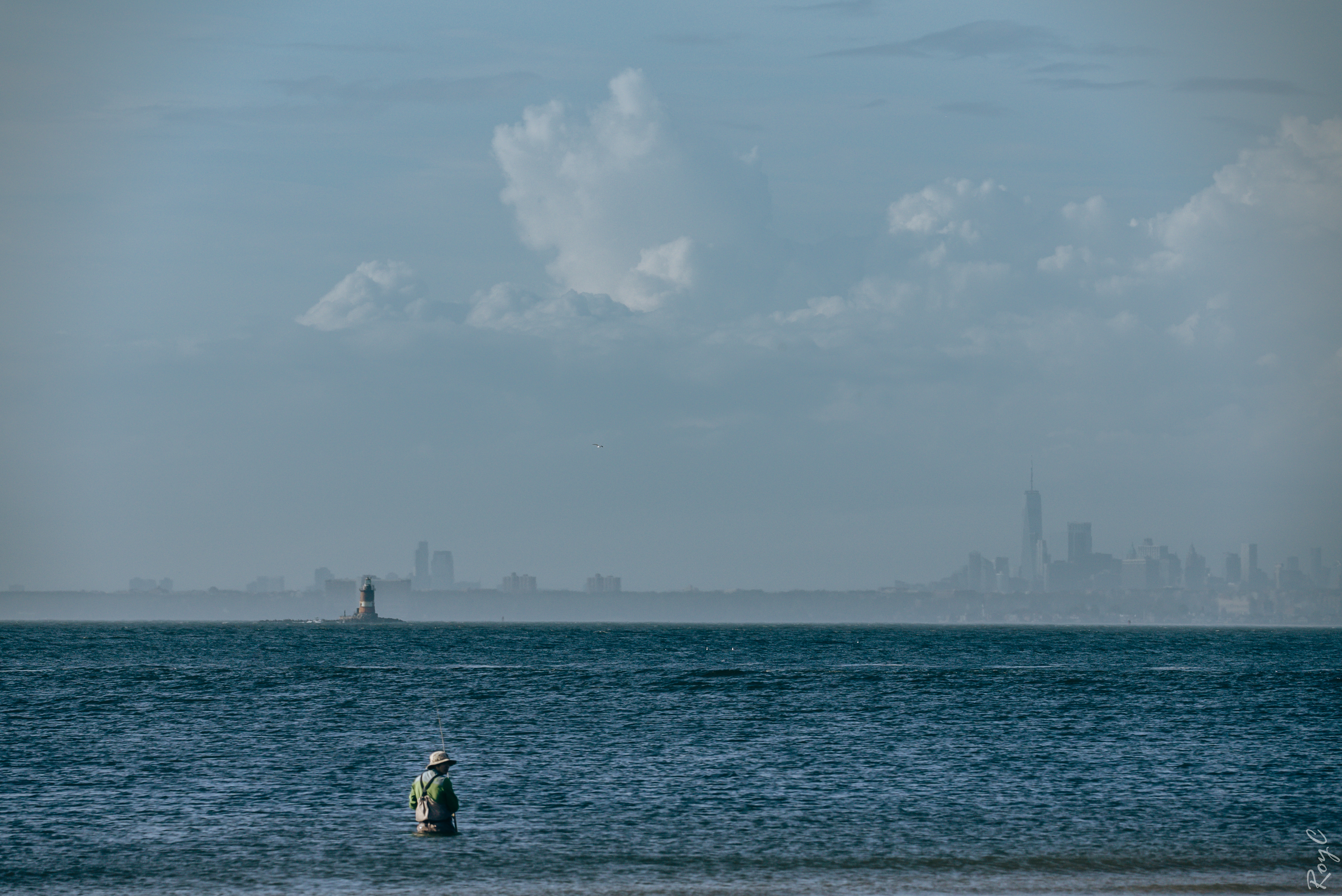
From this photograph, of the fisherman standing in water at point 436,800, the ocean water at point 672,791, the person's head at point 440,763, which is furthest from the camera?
the fisherman standing in water at point 436,800

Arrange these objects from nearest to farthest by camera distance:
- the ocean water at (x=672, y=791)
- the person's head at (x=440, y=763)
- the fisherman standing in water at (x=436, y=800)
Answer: the ocean water at (x=672, y=791)
the person's head at (x=440, y=763)
the fisherman standing in water at (x=436, y=800)

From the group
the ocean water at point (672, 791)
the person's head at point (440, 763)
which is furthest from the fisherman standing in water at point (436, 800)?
the ocean water at point (672, 791)

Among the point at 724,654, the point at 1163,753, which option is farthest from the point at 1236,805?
the point at 724,654

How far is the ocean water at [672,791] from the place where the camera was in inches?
1234

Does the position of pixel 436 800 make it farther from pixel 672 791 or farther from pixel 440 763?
pixel 672 791

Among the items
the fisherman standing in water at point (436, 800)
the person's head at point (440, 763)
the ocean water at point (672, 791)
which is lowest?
the ocean water at point (672, 791)

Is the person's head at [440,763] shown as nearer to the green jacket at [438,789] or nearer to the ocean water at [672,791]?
the green jacket at [438,789]

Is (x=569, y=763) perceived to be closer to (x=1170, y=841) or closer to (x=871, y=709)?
(x=1170, y=841)

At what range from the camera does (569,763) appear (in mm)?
50938

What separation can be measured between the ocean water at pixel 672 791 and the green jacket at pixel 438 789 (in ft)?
3.29

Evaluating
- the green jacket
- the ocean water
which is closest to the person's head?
the green jacket

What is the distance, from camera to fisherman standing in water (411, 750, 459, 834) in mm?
35094

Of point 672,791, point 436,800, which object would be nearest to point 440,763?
point 436,800

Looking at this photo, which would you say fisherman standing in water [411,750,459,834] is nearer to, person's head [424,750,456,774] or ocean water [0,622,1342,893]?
person's head [424,750,456,774]
